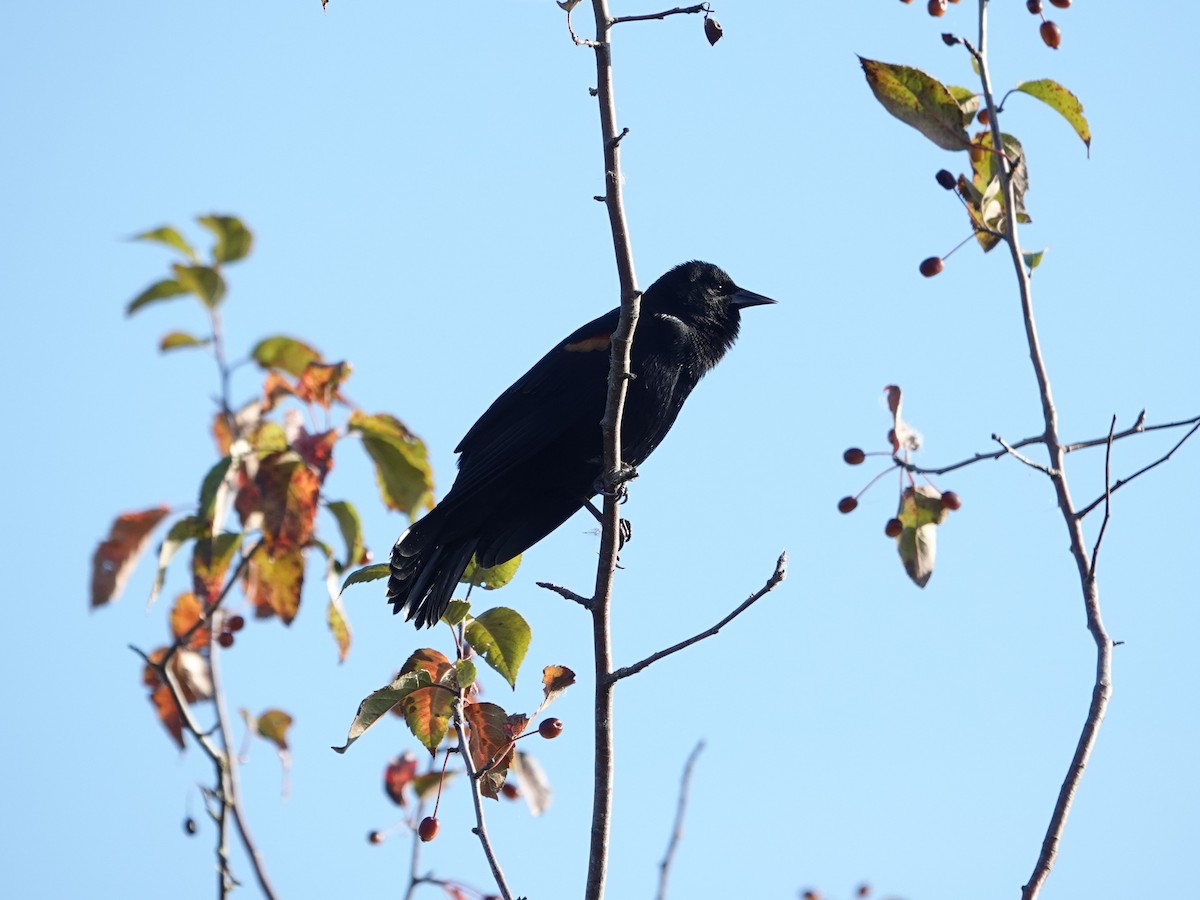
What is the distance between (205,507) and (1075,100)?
6.50 ft

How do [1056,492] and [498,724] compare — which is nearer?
[1056,492]

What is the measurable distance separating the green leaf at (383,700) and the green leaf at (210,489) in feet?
1.78

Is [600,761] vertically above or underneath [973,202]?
underneath

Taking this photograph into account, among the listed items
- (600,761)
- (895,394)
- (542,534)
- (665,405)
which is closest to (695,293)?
(665,405)

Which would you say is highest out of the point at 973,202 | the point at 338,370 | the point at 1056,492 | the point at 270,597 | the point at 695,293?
the point at 695,293

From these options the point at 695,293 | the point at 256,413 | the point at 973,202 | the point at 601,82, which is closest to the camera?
the point at 601,82

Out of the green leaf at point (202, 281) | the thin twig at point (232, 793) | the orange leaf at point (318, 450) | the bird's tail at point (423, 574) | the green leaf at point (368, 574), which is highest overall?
the green leaf at point (202, 281)

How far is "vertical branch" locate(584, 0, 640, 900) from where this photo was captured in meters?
2.34

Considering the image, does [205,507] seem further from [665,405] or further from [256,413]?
[665,405]

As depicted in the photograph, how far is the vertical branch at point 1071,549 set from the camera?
2.13 metres

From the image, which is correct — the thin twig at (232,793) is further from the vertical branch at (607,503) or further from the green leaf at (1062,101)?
the green leaf at (1062,101)

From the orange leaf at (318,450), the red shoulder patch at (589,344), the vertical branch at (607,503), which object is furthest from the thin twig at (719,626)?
the red shoulder patch at (589,344)

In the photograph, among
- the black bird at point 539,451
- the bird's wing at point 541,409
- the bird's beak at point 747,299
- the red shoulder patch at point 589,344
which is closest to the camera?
the black bird at point 539,451

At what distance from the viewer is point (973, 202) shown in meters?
2.68
